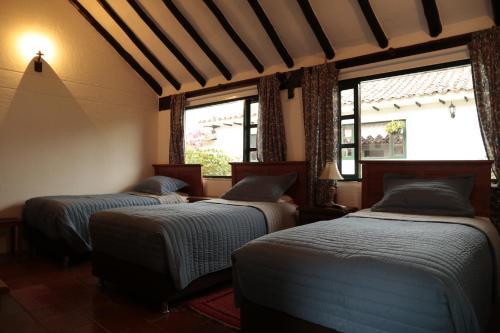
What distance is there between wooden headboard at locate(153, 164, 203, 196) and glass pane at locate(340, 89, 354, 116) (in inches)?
87.7

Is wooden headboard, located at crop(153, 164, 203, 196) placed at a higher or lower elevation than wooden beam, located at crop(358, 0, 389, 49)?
lower

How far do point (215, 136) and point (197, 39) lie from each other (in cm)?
157

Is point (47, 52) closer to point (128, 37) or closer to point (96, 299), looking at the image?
point (128, 37)

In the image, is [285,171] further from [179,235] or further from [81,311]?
[81,311]

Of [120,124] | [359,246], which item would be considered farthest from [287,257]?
[120,124]

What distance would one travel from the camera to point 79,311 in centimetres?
252

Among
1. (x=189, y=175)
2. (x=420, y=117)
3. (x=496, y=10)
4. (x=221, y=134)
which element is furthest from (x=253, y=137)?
(x=496, y=10)

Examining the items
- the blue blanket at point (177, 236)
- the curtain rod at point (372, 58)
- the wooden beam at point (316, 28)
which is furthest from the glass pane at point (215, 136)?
the blue blanket at point (177, 236)

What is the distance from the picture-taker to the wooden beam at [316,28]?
3488 millimetres

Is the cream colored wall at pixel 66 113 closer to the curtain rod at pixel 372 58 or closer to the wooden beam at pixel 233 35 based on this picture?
the curtain rod at pixel 372 58

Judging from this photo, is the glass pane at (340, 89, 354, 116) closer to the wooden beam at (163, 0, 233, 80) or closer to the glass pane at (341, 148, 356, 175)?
the glass pane at (341, 148, 356, 175)

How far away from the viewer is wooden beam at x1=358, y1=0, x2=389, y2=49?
3.24m

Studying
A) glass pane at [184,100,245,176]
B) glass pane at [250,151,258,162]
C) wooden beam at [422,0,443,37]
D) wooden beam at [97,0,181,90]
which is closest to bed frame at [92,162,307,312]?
glass pane at [250,151,258,162]

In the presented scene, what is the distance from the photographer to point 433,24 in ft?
10.4
